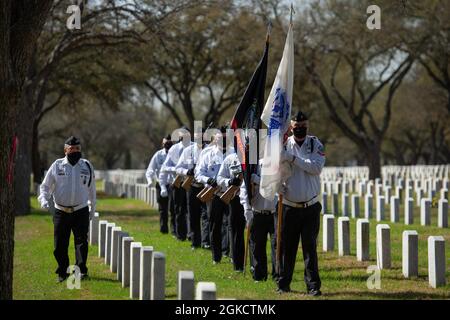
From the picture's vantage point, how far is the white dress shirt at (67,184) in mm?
12383

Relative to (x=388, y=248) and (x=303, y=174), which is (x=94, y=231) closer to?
(x=388, y=248)

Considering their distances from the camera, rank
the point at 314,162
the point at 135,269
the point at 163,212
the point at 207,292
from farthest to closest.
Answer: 1. the point at 163,212
2. the point at 314,162
3. the point at 135,269
4. the point at 207,292

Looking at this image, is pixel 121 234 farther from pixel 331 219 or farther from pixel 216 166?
pixel 331 219

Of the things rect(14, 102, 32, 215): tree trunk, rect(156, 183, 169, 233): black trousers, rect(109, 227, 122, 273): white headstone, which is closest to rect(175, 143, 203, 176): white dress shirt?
rect(156, 183, 169, 233): black trousers

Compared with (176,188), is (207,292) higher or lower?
lower

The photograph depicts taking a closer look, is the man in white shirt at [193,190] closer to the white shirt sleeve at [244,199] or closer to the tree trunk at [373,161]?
the white shirt sleeve at [244,199]

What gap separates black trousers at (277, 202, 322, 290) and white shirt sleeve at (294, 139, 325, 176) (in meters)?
0.51

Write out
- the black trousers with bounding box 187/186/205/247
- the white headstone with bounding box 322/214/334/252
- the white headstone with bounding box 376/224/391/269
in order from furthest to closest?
the black trousers with bounding box 187/186/205/247 → the white headstone with bounding box 322/214/334/252 → the white headstone with bounding box 376/224/391/269

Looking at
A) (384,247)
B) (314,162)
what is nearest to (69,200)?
(314,162)

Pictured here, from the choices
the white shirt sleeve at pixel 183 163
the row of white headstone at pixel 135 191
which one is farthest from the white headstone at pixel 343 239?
the row of white headstone at pixel 135 191

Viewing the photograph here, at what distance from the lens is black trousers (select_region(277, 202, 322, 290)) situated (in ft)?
34.4

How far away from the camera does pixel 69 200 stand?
1238 cm

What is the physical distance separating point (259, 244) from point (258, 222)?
1.05 ft

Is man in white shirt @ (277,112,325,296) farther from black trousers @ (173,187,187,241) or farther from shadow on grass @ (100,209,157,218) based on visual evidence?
shadow on grass @ (100,209,157,218)
